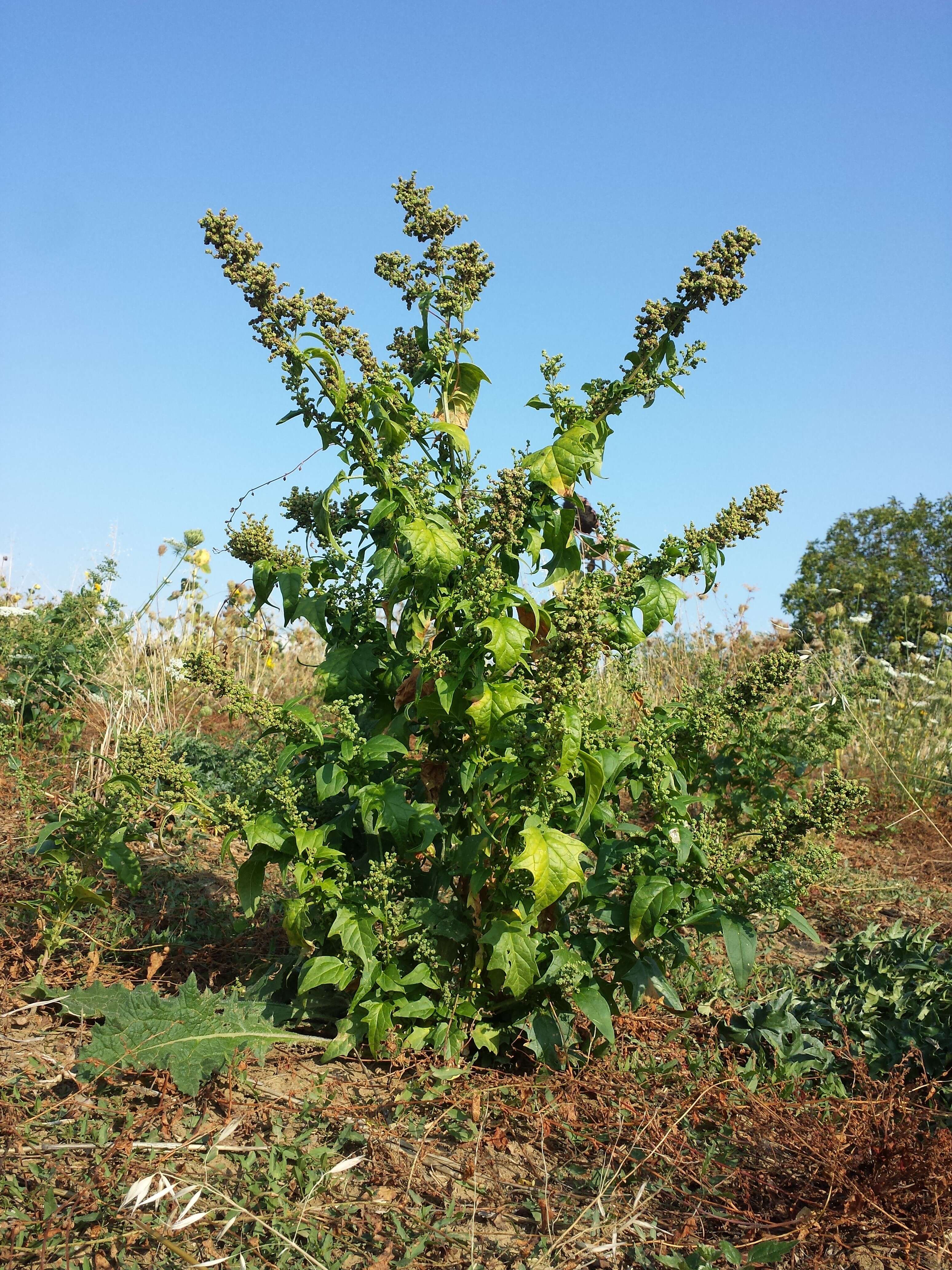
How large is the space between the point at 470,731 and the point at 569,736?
0.36 metres

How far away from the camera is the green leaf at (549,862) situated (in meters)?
2.43

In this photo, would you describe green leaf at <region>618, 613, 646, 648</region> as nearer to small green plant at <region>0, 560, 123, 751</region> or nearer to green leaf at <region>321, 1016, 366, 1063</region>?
green leaf at <region>321, 1016, 366, 1063</region>

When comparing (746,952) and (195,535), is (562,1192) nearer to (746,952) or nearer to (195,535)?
(746,952)

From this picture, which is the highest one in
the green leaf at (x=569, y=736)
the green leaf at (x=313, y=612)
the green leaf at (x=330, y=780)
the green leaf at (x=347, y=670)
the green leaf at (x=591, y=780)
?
the green leaf at (x=313, y=612)

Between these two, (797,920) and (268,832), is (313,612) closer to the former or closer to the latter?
(268,832)

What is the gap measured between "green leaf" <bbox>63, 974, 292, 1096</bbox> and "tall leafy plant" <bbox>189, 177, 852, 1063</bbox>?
0.25m

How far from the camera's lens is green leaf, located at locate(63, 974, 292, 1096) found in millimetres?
2826

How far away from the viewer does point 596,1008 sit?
2.77 metres

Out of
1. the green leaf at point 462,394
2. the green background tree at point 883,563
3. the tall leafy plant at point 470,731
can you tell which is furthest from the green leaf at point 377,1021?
the green background tree at point 883,563

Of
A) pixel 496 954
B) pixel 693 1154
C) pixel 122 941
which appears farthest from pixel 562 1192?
pixel 122 941

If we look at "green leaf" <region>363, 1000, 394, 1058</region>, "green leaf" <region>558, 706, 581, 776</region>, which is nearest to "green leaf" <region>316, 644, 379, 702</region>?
"green leaf" <region>558, 706, 581, 776</region>

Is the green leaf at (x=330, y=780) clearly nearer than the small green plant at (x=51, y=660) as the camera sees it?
Yes

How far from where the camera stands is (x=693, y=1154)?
Result: 8.94 ft

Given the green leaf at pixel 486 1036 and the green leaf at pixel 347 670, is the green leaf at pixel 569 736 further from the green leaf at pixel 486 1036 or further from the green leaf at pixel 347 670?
the green leaf at pixel 486 1036
